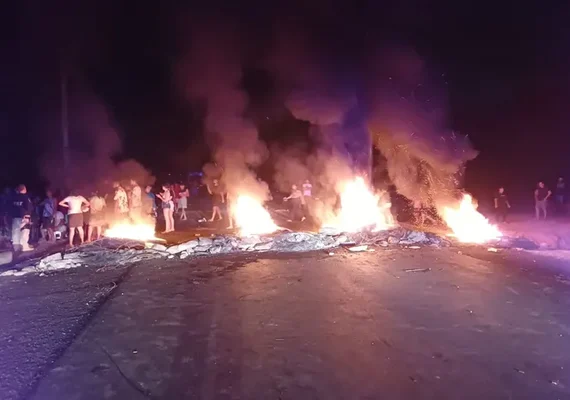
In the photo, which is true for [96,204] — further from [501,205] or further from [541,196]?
[541,196]

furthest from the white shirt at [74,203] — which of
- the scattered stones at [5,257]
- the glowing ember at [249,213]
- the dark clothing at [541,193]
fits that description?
the dark clothing at [541,193]

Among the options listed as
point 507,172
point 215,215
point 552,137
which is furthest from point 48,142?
point 552,137

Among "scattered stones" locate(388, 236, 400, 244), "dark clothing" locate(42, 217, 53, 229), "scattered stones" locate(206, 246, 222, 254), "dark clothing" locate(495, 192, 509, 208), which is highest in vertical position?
"dark clothing" locate(495, 192, 509, 208)

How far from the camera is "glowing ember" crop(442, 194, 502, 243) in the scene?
1304cm

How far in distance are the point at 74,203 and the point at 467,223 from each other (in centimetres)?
1068

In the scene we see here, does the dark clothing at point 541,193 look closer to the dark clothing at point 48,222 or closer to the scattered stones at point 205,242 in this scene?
the scattered stones at point 205,242

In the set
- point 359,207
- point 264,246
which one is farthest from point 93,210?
point 359,207

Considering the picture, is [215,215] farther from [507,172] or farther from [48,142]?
[507,172]

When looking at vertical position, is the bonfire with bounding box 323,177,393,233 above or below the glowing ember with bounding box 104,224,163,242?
above

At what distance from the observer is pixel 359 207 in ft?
52.0

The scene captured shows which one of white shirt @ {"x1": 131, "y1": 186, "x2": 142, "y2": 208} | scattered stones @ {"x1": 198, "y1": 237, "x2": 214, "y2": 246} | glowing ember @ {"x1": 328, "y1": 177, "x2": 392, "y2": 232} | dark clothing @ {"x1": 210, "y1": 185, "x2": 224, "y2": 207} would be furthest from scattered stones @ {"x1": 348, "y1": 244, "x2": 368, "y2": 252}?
dark clothing @ {"x1": 210, "y1": 185, "x2": 224, "y2": 207}

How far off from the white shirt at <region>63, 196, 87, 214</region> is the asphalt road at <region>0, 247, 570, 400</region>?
9.32ft

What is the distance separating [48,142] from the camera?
2042cm

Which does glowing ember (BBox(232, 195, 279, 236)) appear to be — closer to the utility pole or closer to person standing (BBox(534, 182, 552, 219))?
the utility pole
